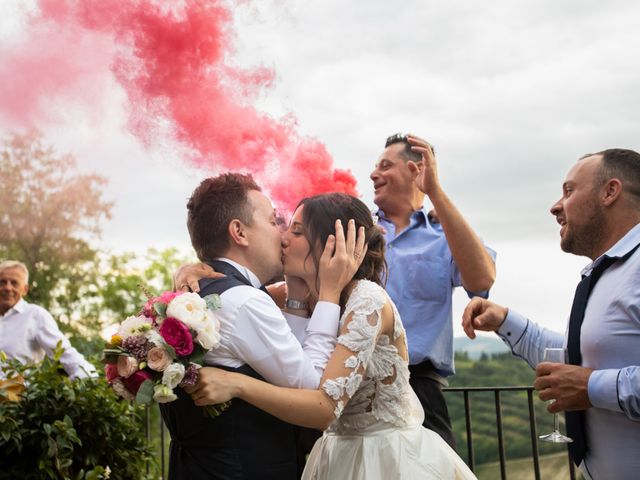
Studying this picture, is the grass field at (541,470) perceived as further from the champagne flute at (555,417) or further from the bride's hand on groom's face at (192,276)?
the bride's hand on groom's face at (192,276)

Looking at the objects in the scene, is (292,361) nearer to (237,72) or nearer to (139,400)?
(139,400)

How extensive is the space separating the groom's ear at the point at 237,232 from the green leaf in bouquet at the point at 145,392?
0.68 m

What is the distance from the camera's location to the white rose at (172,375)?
2.17 m

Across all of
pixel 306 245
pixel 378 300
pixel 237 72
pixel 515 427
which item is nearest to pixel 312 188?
pixel 237 72

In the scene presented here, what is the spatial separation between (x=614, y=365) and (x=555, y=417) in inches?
13.1

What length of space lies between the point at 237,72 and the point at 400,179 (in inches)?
49.5

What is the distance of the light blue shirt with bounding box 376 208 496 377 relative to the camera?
12.1 ft

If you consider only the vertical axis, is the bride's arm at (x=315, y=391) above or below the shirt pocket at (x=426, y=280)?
below

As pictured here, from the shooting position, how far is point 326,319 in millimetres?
2502

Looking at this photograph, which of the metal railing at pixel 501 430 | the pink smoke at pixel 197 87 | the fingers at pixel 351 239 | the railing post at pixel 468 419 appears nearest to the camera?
the fingers at pixel 351 239

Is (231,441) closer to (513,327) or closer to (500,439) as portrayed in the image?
(513,327)

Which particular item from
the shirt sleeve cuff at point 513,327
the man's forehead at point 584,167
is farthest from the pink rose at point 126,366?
the man's forehead at point 584,167

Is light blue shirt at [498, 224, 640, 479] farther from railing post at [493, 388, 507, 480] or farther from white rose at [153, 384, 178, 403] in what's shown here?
railing post at [493, 388, 507, 480]

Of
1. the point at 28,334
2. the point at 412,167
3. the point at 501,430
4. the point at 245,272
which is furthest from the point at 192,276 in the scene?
the point at 28,334
